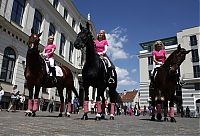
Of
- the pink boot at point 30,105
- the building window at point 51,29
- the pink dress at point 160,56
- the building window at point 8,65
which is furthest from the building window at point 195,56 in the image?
the pink boot at point 30,105

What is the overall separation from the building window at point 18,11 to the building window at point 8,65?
343cm

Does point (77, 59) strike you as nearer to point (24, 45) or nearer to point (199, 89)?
point (24, 45)

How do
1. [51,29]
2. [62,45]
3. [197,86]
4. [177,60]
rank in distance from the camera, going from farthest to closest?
1. [197,86]
2. [62,45]
3. [51,29]
4. [177,60]

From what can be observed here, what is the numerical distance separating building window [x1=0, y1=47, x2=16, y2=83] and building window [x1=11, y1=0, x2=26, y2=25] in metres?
3.43

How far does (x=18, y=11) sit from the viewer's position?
24.3 meters

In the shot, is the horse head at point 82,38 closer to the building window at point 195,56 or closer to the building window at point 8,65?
the building window at point 8,65

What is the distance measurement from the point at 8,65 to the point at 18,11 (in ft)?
20.1

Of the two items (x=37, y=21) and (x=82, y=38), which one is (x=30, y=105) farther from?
(x=37, y=21)

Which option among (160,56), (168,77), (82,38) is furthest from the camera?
(160,56)

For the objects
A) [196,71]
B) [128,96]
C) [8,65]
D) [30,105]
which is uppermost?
[196,71]

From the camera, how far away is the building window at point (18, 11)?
76.7 feet

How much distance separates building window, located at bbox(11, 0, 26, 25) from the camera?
76.7 ft

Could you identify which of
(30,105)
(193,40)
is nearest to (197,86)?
(193,40)

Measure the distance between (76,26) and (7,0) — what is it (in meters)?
20.4
